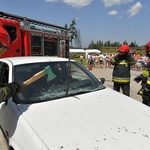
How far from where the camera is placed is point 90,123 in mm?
2123

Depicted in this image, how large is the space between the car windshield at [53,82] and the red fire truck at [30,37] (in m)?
5.55

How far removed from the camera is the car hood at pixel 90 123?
71.4 inches

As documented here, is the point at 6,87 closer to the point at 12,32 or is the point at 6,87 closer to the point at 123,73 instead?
the point at 123,73

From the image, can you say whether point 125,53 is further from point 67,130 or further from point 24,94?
point 67,130

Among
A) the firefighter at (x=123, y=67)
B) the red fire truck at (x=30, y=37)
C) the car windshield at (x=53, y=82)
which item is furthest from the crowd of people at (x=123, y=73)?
the red fire truck at (x=30, y=37)

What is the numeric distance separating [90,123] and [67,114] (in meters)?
0.29

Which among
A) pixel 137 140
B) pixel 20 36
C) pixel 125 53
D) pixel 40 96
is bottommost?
pixel 137 140

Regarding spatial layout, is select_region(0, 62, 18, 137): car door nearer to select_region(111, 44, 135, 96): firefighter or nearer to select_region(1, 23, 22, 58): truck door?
select_region(111, 44, 135, 96): firefighter

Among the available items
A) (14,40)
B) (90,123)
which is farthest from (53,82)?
(14,40)

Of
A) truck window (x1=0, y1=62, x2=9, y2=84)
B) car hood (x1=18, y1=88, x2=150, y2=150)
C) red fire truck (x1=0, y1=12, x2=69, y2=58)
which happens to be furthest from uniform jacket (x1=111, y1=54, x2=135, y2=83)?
red fire truck (x1=0, y1=12, x2=69, y2=58)

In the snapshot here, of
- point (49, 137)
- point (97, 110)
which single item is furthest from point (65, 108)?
point (49, 137)

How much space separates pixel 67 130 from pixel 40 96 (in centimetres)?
83

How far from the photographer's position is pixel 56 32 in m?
11.2

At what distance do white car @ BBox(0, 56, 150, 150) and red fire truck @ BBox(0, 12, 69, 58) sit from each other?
5.66m
